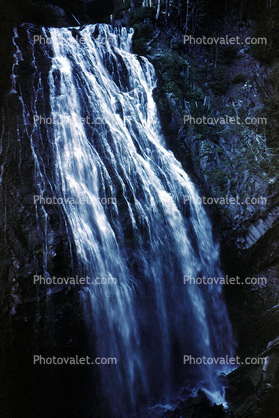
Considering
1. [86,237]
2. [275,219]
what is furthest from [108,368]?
[275,219]

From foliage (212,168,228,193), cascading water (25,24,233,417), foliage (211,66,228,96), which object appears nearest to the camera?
cascading water (25,24,233,417)

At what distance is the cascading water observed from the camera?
6.70 m

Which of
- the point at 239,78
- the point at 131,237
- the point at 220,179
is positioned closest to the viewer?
the point at 131,237

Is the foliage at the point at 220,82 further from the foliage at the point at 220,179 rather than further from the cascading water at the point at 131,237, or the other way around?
the foliage at the point at 220,179

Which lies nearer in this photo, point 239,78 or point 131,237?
point 131,237

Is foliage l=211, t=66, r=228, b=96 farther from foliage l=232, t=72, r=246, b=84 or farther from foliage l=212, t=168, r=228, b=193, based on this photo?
foliage l=212, t=168, r=228, b=193

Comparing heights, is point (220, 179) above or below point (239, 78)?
below

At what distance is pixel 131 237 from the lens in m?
7.39

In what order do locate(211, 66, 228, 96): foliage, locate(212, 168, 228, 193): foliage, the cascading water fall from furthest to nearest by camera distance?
1. locate(211, 66, 228, 96): foliage
2. locate(212, 168, 228, 193): foliage
3. the cascading water

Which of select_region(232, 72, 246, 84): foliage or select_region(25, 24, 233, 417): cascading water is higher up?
select_region(232, 72, 246, 84): foliage

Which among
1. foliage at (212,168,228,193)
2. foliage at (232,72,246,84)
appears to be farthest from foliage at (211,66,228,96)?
foliage at (212,168,228,193)

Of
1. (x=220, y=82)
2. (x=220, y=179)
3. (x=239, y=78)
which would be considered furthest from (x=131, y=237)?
(x=239, y=78)

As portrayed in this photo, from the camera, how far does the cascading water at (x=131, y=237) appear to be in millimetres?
6703

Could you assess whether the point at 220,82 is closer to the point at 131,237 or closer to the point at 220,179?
the point at 220,179
